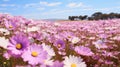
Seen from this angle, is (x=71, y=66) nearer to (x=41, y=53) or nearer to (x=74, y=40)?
(x=41, y=53)

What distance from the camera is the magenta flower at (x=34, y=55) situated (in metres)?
1.71

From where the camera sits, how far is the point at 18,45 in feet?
6.14

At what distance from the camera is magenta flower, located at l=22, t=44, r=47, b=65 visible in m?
1.71

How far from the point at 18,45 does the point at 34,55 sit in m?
0.14

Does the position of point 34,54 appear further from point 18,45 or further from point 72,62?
point 72,62

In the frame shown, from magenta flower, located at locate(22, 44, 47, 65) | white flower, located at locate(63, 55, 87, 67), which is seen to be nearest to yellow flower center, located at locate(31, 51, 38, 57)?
magenta flower, located at locate(22, 44, 47, 65)

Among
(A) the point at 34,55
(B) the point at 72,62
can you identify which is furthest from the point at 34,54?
(B) the point at 72,62

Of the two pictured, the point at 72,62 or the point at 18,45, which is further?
the point at 72,62

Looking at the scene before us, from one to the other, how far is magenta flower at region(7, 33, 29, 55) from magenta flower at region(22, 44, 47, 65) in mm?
34

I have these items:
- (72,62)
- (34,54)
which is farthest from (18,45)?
(72,62)

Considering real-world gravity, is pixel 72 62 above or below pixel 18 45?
below

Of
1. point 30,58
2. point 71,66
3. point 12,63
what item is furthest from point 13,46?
point 12,63

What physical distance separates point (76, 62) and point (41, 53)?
308 mm

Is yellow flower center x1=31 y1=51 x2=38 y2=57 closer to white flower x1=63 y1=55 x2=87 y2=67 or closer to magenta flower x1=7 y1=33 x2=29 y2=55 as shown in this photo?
magenta flower x1=7 y1=33 x2=29 y2=55
